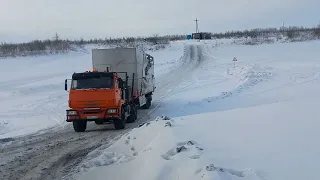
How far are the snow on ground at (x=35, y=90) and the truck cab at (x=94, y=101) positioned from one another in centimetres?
202

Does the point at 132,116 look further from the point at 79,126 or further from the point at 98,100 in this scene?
the point at 79,126

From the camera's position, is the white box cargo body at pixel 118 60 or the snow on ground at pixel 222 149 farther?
the white box cargo body at pixel 118 60

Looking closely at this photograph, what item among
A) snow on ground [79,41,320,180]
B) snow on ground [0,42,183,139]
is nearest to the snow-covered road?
snow on ground [79,41,320,180]

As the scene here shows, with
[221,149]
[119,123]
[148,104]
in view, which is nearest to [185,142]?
[221,149]

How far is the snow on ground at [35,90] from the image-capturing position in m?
17.9

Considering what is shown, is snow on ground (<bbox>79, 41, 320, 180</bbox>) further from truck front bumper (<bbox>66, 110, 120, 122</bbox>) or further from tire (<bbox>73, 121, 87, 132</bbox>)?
tire (<bbox>73, 121, 87, 132</bbox>)

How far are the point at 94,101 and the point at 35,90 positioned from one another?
1621cm

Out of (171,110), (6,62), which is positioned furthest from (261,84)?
(6,62)

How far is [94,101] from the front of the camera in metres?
15.4

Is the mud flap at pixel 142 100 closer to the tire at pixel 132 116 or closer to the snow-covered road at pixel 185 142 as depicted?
the snow-covered road at pixel 185 142

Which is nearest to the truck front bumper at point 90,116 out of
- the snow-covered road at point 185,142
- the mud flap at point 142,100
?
the snow-covered road at point 185,142

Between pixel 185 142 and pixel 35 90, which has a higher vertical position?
pixel 185 142

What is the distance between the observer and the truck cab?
15.4m

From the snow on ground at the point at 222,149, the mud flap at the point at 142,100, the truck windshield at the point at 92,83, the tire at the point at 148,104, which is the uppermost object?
the truck windshield at the point at 92,83
